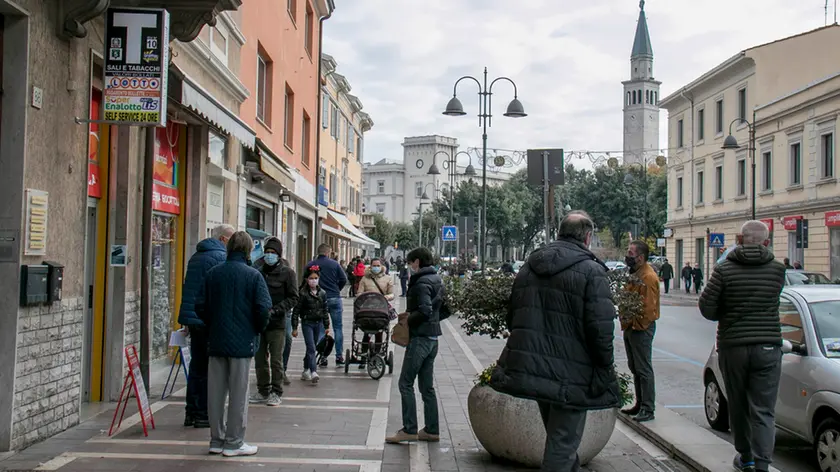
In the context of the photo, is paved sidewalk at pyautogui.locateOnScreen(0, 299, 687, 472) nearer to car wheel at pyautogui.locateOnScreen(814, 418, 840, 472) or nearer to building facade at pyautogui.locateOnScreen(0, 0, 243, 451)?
building facade at pyautogui.locateOnScreen(0, 0, 243, 451)

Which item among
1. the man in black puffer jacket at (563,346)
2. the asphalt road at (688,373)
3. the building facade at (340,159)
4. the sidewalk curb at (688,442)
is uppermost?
the building facade at (340,159)

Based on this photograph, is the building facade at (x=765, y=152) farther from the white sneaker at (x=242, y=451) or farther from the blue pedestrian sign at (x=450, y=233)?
the white sneaker at (x=242, y=451)

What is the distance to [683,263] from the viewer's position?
51.3 metres

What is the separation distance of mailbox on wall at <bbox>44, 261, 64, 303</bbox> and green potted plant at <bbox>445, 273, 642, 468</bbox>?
11.2 feet

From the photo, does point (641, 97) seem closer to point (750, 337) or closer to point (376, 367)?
point (376, 367)

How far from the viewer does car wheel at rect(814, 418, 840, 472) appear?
615cm

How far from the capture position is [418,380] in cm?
735

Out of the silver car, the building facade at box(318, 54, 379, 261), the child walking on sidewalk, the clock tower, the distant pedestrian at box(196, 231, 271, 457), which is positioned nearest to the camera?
the silver car

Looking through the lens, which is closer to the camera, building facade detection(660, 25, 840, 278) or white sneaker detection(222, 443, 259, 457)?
white sneaker detection(222, 443, 259, 457)

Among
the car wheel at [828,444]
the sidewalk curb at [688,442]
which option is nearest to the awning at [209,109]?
the sidewalk curb at [688,442]

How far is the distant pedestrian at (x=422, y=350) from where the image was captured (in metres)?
7.34

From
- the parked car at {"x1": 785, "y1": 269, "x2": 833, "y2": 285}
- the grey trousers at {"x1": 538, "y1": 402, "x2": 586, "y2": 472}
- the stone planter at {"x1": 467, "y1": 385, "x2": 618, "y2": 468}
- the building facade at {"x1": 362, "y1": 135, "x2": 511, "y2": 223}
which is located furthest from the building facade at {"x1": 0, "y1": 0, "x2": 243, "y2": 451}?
the building facade at {"x1": 362, "y1": 135, "x2": 511, "y2": 223}

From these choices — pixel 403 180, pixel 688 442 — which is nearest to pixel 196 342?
pixel 688 442

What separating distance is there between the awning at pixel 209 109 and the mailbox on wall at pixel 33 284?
307 centimetres
